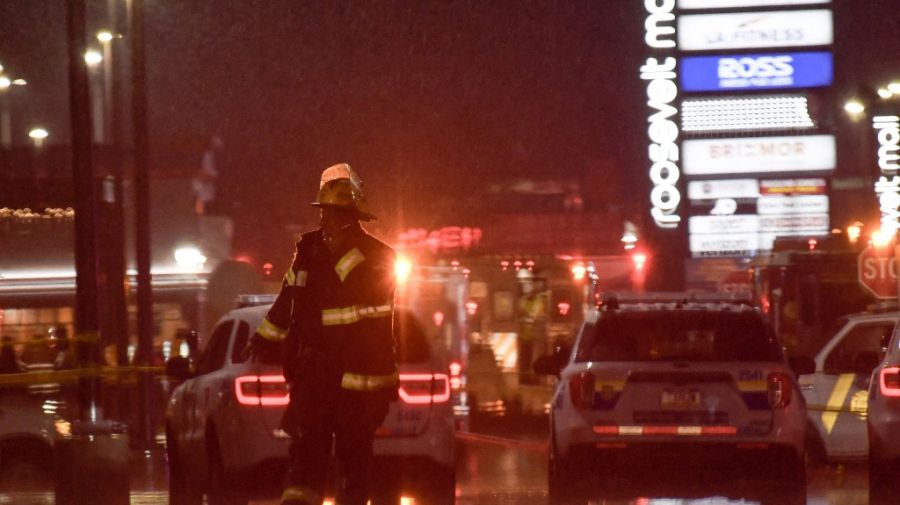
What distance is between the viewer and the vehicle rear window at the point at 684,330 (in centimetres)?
1110

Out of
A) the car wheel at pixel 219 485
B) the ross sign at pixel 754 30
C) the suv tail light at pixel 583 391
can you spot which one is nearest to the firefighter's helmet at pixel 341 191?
the suv tail light at pixel 583 391

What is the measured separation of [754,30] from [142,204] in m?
38.0

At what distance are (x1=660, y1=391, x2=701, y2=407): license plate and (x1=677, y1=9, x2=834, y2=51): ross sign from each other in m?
44.4

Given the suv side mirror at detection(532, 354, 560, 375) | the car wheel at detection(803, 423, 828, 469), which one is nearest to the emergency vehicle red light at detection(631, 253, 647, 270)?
the car wheel at detection(803, 423, 828, 469)

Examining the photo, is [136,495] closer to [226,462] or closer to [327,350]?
[226,462]

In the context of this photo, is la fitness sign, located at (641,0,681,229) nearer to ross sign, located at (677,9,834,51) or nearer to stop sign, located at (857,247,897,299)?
ross sign, located at (677,9,834,51)

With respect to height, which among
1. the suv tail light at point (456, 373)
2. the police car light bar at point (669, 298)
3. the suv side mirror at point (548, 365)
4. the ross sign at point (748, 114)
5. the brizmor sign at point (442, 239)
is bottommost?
the suv tail light at point (456, 373)

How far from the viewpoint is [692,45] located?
5431 cm

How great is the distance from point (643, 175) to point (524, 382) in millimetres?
18326

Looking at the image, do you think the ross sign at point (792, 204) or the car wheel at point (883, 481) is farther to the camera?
the ross sign at point (792, 204)

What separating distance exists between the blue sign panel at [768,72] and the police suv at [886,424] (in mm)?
43457

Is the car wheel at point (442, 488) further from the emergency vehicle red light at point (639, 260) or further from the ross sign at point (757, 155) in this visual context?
the ross sign at point (757, 155)

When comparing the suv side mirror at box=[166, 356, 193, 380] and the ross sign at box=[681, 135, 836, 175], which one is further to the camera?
the ross sign at box=[681, 135, 836, 175]

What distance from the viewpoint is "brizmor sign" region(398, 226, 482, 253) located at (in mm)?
50938
